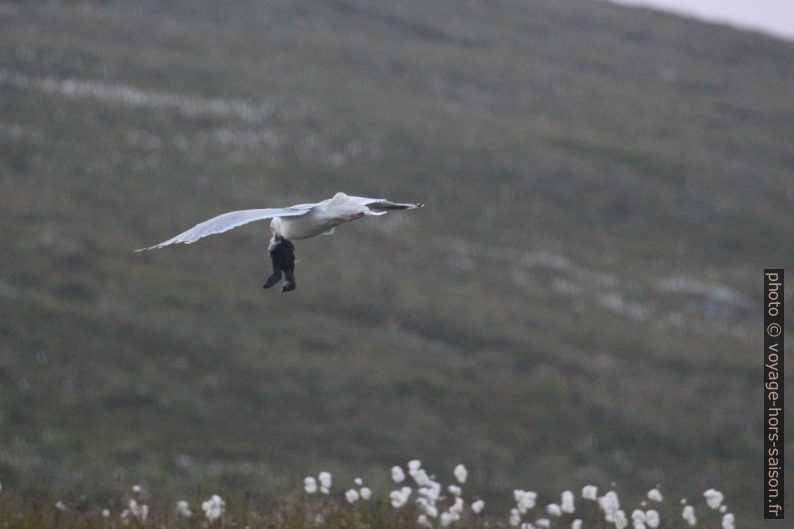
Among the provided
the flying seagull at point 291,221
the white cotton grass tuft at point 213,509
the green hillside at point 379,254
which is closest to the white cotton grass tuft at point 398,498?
the white cotton grass tuft at point 213,509

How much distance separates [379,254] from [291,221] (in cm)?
2392

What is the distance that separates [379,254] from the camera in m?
29.0

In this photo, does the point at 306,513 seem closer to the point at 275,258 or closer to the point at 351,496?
the point at 351,496

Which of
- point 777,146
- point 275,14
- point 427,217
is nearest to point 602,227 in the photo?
point 427,217

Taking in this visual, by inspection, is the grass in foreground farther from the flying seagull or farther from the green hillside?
the flying seagull

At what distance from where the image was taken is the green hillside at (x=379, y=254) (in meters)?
19.9

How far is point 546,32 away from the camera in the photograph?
52.8 meters

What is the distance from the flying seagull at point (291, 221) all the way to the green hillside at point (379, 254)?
3146mm

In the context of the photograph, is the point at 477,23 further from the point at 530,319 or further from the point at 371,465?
the point at 371,465

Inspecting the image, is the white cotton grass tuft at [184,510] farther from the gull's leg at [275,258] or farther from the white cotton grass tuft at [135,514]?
the gull's leg at [275,258]

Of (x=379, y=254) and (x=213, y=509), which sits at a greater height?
(x=213, y=509)

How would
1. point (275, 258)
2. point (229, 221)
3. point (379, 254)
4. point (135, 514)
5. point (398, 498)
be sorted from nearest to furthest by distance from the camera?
point (229, 221)
point (275, 258)
point (135, 514)
point (398, 498)
point (379, 254)

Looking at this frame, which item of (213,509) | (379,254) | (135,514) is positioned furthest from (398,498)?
(379,254)

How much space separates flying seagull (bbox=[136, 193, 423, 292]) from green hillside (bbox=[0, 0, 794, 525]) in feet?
10.3
